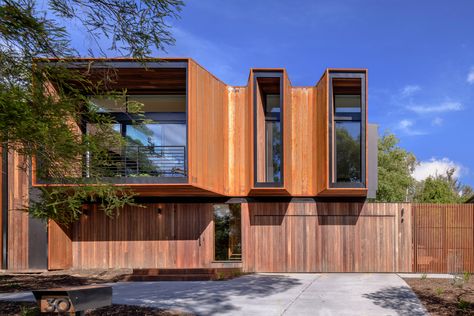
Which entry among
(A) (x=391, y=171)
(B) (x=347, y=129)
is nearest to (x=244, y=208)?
(B) (x=347, y=129)

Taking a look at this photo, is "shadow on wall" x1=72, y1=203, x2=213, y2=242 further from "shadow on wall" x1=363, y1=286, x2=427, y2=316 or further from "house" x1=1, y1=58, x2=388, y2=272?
"shadow on wall" x1=363, y1=286, x2=427, y2=316

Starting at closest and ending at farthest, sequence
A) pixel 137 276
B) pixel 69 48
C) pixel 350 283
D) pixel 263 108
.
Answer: pixel 69 48
pixel 350 283
pixel 137 276
pixel 263 108

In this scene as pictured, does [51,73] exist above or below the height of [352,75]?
below

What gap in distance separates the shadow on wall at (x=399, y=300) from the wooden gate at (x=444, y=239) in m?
4.21

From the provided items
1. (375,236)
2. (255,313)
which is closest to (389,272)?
(375,236)

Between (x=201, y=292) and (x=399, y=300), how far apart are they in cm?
433

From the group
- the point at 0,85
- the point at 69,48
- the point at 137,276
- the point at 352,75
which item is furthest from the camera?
the point at 352,75

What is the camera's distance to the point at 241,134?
1376 cm

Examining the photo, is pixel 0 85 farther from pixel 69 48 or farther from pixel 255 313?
pixel 255 313

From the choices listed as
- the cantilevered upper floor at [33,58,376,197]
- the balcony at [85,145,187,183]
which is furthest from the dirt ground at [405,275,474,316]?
the balcony at [85,145,187,183]

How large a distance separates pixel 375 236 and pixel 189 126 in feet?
24.9

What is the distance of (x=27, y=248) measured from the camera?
519 inches

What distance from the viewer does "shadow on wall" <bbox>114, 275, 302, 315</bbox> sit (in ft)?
24.4

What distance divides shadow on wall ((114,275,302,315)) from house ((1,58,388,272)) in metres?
2.13
